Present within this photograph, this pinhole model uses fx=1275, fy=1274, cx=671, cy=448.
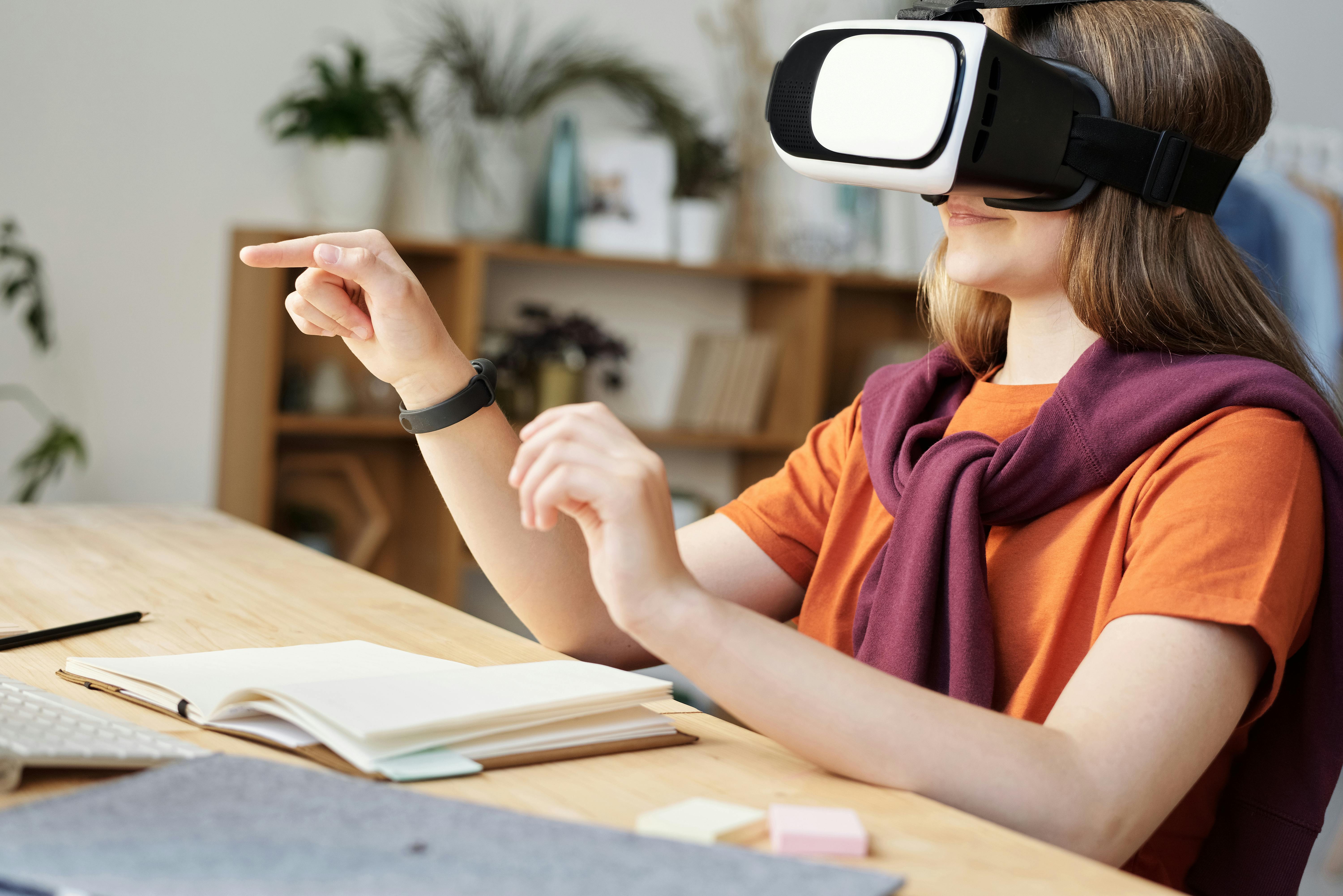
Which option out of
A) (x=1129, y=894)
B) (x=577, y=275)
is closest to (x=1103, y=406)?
(x=1129, y=894)

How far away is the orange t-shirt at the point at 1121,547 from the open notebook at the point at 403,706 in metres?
0.34

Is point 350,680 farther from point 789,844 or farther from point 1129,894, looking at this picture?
point 1129,894

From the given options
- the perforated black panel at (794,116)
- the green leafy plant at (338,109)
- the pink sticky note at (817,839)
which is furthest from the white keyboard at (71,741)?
the green leafy plant at (338,109)

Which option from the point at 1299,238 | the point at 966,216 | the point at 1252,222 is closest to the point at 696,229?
the point at 1252,222

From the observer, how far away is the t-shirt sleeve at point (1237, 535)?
0.85 metres

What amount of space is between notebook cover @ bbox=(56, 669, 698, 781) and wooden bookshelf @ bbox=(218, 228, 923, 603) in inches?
84.8

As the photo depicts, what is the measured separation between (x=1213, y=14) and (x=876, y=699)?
69 cm

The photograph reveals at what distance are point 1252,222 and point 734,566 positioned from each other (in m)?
2.07

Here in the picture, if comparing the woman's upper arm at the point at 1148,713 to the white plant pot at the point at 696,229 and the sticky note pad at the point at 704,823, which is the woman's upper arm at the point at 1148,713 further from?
the white plant pot at the point at 696,229

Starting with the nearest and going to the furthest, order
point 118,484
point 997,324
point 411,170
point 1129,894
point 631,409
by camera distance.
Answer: point 1129,894
point 997,324
point 118,484
point 411,170
point 631,409

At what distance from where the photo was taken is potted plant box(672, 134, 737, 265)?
3.30m

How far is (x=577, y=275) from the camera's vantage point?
3424 mm

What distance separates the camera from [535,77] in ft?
10.7

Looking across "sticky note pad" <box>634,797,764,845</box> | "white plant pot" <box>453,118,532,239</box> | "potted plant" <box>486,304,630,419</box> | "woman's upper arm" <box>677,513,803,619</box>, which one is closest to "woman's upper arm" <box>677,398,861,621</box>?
"woman's upper arm" <box>677,513,803,619</box>
